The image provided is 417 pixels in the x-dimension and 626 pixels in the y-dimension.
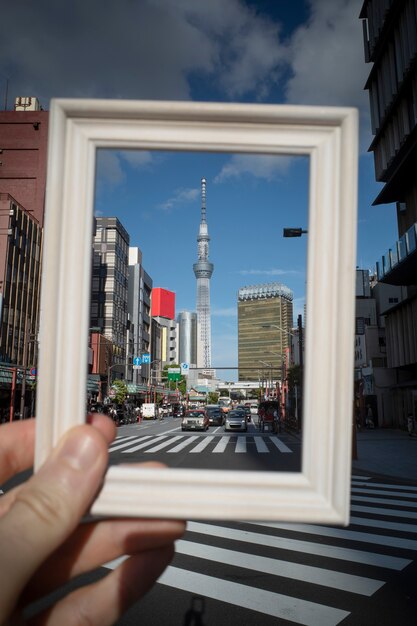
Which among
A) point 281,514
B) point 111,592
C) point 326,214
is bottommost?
point 111,592

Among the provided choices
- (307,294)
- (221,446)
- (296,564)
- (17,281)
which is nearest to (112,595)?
(307,294)

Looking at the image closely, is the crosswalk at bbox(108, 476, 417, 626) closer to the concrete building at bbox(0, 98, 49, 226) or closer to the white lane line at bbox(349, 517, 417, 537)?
the white lane line at bbox(349, 517, 417, 537)

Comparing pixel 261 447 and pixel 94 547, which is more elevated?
pixel 94 547

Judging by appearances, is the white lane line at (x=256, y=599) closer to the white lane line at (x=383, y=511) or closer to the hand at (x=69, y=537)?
the hand at (x=69, y=537)

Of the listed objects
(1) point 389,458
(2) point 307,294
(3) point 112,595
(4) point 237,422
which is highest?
(2) point 307,294

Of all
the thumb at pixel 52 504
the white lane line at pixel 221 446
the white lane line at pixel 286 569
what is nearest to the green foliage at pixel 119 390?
the white lane line at pixel 221 446

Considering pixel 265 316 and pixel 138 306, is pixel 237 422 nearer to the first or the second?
pixel 265 316

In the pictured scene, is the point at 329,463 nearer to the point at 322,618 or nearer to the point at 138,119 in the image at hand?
the point at 138,119

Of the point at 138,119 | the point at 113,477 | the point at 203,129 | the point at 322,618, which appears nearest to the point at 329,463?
the point at 113,477
